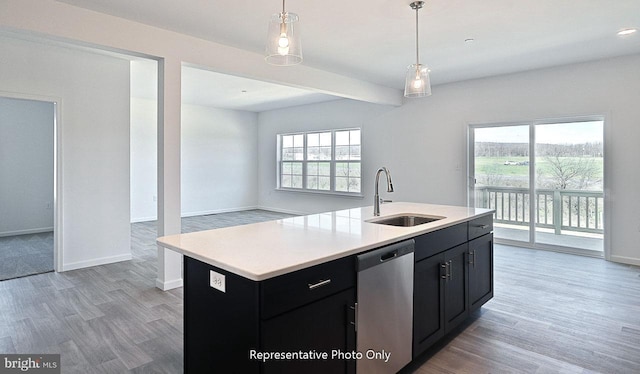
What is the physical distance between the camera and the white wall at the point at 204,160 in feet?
24.9

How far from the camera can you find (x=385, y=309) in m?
1.82

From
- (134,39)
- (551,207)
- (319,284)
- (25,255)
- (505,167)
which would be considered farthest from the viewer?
(505,167)

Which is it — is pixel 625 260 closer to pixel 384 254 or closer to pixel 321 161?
pixel 384 254

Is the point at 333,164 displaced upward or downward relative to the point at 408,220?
upward

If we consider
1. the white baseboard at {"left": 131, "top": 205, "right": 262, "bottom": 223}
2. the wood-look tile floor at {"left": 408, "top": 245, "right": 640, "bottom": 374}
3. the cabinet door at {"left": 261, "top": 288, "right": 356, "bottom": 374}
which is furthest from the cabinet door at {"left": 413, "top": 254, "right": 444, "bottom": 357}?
the white baseboard at {"left": 131, "top": 205, "right": 262, "bottom": 223}

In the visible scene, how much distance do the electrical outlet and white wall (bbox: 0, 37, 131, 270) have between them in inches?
141

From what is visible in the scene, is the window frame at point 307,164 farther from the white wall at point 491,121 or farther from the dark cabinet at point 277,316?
the dark cabinet at point 277,316

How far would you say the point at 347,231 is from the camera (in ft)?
6.79

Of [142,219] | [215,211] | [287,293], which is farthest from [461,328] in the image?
[215,211]

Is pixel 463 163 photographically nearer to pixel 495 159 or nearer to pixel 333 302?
pixel 495 159

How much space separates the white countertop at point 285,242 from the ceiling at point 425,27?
184 cm

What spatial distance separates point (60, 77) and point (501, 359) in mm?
5132

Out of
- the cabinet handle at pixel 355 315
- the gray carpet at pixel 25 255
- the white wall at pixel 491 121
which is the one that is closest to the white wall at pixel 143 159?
the gray carpet at pixel 25 255

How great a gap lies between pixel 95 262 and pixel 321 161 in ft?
16.7
